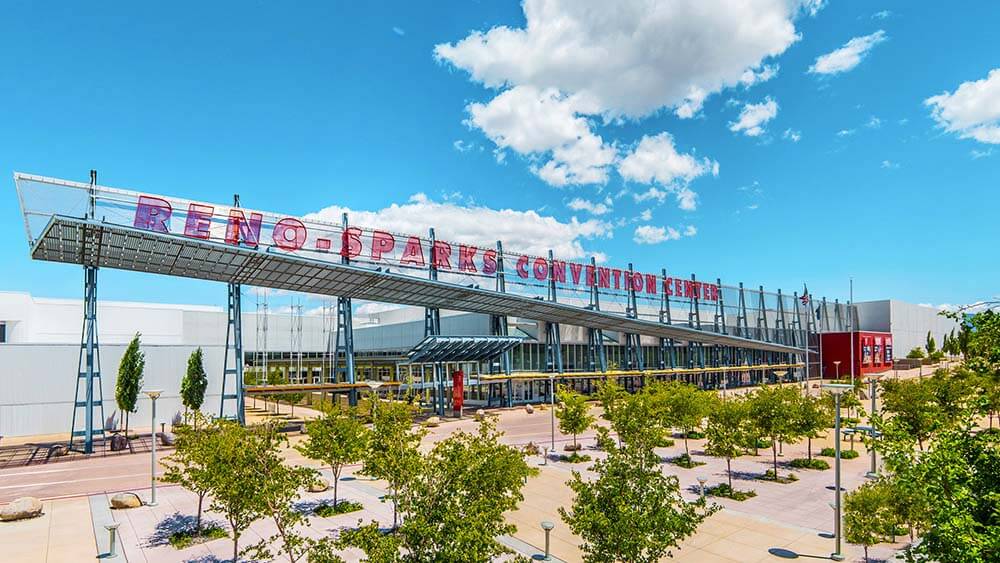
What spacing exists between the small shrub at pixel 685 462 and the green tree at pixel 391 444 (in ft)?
60.1

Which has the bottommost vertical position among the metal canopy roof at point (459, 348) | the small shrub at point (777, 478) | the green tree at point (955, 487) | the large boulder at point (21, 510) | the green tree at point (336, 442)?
the small shrub at point (777, 478)

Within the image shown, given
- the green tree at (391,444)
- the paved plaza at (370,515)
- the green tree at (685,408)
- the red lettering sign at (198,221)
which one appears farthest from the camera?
the red lettering sign at (198,221)

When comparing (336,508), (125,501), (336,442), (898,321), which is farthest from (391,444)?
(898,321)

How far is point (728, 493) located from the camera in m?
27.0

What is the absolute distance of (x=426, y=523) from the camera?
434 inches

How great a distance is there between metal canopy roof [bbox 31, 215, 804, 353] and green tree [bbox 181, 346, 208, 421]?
7.35 meters

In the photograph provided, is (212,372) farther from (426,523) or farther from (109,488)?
(426,523)

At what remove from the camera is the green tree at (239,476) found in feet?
54.6

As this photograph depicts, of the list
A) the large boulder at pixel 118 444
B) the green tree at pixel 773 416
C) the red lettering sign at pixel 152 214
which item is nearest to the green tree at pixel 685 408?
the green tree at pixel 773 416

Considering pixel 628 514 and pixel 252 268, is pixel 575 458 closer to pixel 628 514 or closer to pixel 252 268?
pixel 628 514

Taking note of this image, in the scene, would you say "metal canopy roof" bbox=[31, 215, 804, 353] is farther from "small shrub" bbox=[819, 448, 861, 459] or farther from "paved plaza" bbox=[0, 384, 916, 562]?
"small shrub" bbox=[819, 448, 861, 459]

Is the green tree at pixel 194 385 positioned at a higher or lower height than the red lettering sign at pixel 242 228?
lower

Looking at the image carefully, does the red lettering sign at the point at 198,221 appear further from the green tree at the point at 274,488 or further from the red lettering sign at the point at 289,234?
the green tree at the point at 274,488

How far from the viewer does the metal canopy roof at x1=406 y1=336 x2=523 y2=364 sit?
5238 cm
